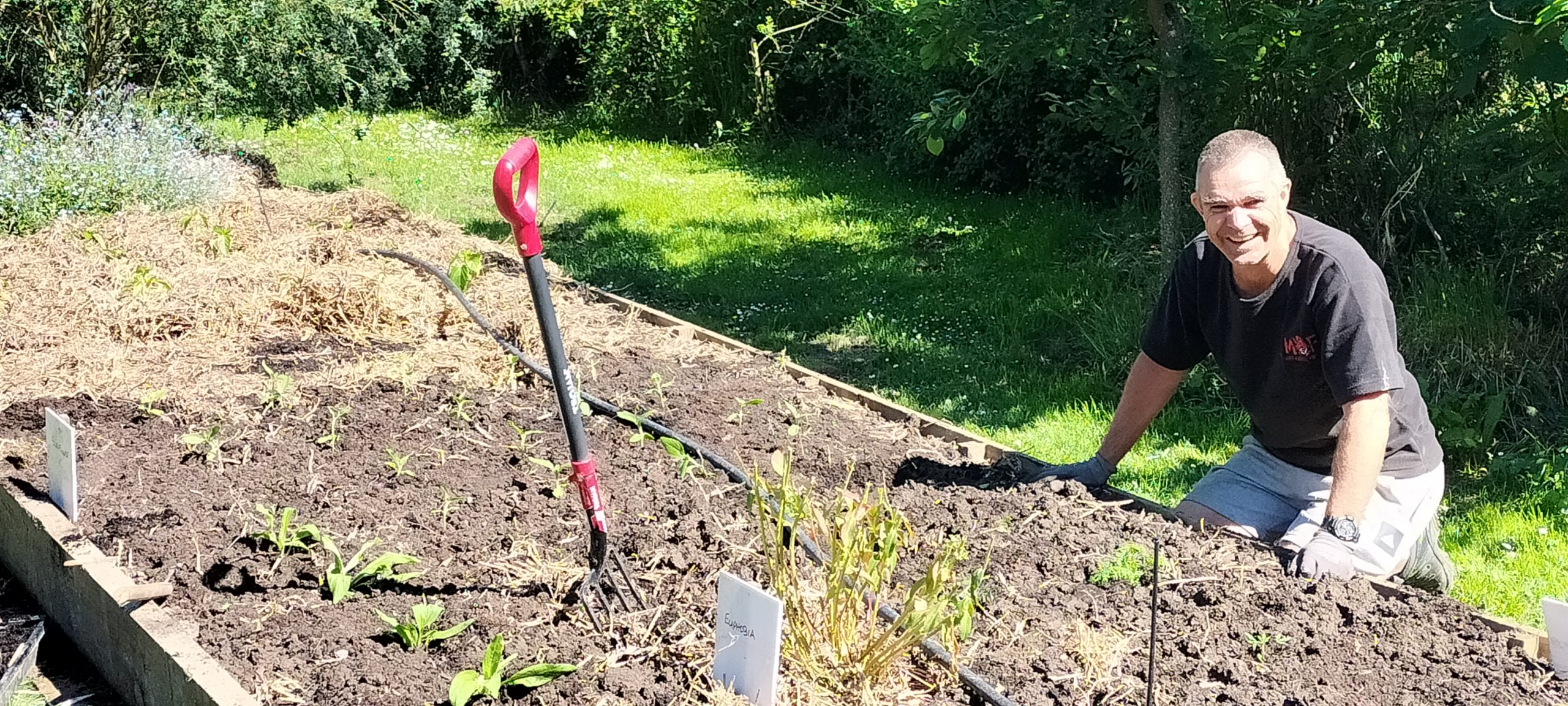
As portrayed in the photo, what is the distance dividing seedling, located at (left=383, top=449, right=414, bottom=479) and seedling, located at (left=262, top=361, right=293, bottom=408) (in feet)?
2.23

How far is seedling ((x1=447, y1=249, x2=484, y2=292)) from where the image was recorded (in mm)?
5785

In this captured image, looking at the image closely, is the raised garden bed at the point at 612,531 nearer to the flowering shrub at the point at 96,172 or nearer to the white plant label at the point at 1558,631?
the white plant label at the point at 1558,631

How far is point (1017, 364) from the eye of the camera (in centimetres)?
620

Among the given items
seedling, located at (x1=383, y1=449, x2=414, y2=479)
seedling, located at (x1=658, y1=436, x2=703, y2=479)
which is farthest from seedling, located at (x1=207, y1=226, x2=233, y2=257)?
seedling, located at (x1=658, y1=436, x2=703, y2=479)

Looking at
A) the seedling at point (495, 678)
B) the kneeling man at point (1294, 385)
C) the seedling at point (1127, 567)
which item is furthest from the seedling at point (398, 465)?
the seedling at point (1127, 567)

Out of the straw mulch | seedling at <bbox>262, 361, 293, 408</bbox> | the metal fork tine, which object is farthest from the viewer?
the straw mulch

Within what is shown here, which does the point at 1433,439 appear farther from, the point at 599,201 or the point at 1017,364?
the point at 599,201

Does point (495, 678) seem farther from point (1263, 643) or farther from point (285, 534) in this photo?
point (1263, 643)

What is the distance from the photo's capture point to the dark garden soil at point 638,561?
9.50 ft

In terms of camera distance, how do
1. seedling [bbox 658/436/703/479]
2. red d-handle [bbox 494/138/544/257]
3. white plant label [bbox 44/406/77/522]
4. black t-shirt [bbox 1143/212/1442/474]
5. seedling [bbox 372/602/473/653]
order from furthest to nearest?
1. seedling [bbox 658/436/703/479]
2. white plant label [bbox 44/406/77/522]
3. black t-shirt [bbox 1143/212/1442/474]
4. seedling [bbox 372/602/473/653]
5. red d-handle [bbox 494/138/544/257]

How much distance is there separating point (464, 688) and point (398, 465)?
1.40 metres

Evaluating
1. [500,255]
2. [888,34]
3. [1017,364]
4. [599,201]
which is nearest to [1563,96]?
[1017,364]

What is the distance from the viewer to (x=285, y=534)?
3.49 m

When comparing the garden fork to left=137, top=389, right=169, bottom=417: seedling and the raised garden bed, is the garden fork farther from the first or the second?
left=137, top=389, right=169, bottom=417: seedling
